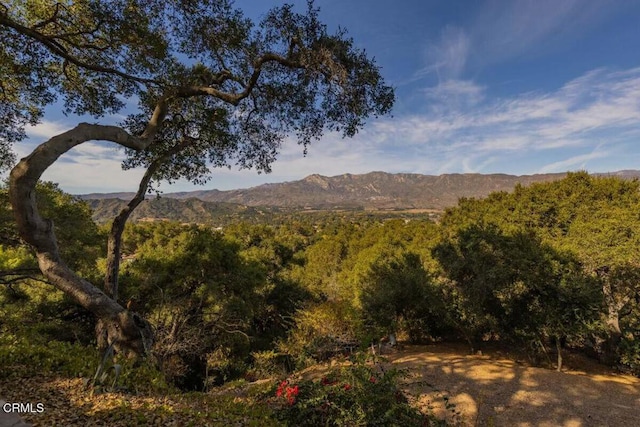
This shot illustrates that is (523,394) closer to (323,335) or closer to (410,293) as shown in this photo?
(410,293)

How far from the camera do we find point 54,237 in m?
5.36

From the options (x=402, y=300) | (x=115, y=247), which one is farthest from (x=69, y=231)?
(x=402, y=300)

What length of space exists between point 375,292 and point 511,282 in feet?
20.3

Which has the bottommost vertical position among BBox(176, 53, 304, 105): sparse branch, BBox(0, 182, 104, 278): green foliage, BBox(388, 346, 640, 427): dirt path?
BBox(388, 346, 640, 427): dirt path

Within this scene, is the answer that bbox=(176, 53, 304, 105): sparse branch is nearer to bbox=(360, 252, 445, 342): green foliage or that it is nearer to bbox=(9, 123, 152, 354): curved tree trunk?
bbox=(9, 123, 152, 354): curved tree trunk

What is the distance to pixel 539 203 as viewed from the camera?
2280cm

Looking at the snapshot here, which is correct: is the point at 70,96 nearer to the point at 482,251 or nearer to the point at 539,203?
the point at 482,251

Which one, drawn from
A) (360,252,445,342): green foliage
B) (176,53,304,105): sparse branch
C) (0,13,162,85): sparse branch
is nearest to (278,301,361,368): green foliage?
(360,252,445,342): green foliage

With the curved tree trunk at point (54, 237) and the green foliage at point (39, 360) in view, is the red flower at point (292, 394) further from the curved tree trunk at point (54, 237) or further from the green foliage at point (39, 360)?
the green foliage at point (39, 360)

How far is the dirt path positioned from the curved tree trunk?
6.10 m

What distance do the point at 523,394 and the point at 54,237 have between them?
1285 cm

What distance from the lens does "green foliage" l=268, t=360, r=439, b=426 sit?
175 inches

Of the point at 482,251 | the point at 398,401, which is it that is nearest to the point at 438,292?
the point at 482,251

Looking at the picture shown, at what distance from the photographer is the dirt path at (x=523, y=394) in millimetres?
8422
